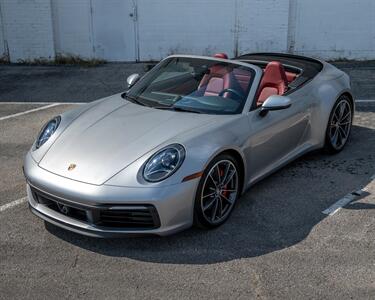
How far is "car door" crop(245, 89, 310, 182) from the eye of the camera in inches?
186

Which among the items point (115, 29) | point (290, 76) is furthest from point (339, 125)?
point (115, 29)

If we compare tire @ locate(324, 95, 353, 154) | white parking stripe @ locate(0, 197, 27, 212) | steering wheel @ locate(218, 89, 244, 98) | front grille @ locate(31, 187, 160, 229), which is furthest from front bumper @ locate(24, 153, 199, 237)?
tire @ locate(324, 95, 353, 154)

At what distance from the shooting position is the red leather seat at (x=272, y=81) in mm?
5508

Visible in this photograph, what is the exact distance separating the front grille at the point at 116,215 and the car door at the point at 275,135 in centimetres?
120

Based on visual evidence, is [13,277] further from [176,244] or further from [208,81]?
[208,81]

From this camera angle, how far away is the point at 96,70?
11.4 metres

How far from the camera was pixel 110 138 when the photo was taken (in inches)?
173

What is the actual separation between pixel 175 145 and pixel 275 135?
126 centimetres

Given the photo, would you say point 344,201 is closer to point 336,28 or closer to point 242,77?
point 242,77

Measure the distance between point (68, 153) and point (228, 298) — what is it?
1.77 metres

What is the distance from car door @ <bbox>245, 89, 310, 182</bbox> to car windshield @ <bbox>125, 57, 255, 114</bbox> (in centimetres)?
28

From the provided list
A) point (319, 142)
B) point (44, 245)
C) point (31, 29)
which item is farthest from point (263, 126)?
point (31, 29)

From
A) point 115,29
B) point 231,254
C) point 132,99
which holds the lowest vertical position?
point 231,254

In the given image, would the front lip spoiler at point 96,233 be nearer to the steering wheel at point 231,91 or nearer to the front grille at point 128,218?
the front grille at point 128,218
